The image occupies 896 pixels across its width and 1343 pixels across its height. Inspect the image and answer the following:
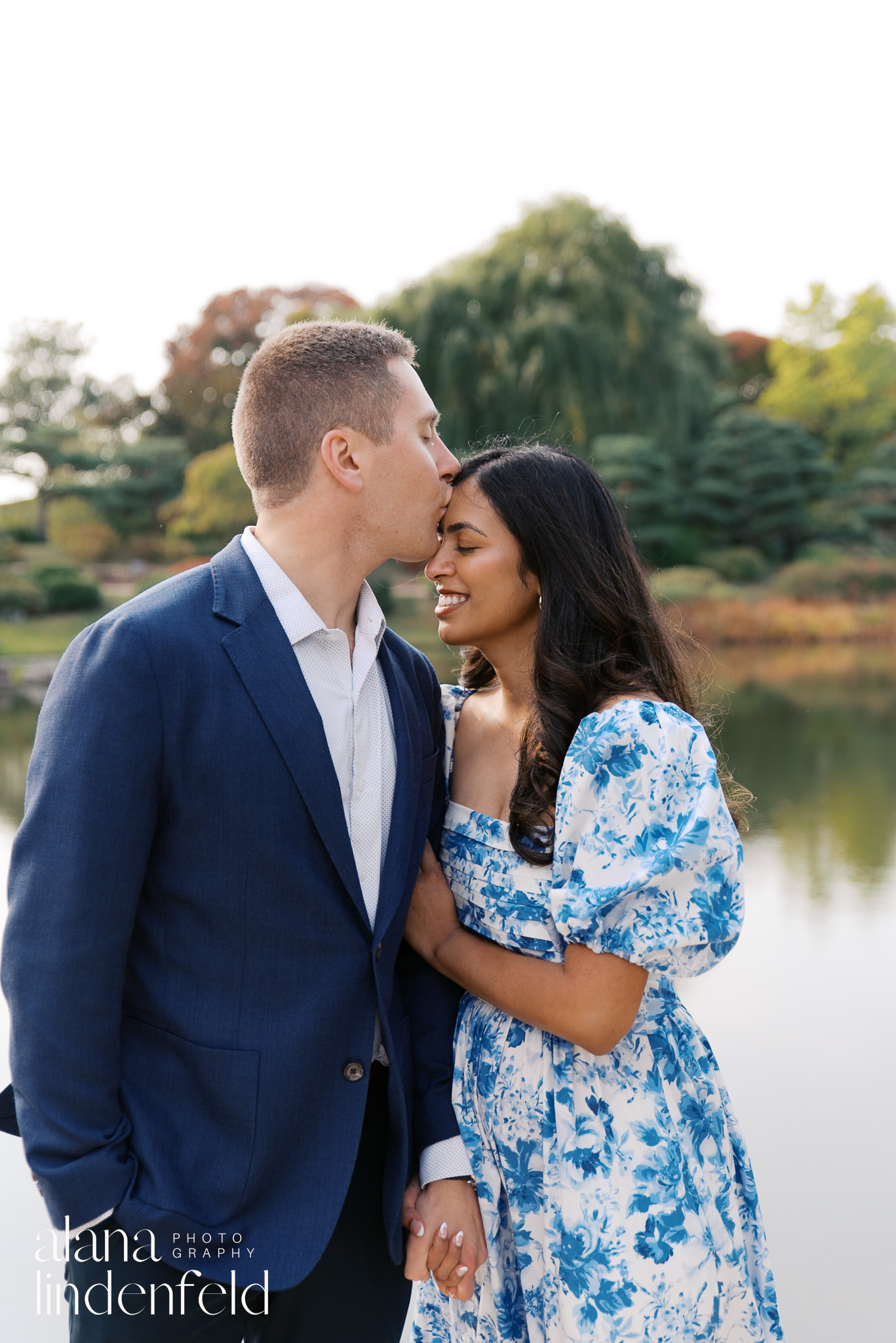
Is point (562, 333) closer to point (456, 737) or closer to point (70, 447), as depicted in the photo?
point (70, 447)

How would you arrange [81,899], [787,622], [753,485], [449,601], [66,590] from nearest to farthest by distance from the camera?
[81,899] → [449,601] → [66,590] → [787,622] → [753,485]

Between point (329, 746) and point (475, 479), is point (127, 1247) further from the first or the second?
point (475, 479)

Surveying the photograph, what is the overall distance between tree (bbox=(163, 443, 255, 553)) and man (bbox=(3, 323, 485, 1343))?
12.6 meters

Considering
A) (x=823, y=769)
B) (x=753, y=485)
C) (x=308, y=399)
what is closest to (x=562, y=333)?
(x=753, y=485)

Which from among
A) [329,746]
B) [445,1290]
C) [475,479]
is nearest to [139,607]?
[329,746]

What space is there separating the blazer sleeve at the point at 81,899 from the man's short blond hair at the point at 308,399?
0.31 meters

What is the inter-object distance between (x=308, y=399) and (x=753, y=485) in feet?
48.7

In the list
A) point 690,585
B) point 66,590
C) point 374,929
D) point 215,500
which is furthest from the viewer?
point 215,500

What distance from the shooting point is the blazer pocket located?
45.2 inches

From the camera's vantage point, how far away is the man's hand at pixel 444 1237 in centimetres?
132

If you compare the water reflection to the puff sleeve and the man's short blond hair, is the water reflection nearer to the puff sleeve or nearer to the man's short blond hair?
the puff sleeve

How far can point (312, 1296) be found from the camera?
4.32ft

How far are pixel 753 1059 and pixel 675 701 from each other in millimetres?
2435

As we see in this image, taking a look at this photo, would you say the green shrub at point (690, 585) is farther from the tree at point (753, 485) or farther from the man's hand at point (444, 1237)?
the man's hand at point (444, 1237)
